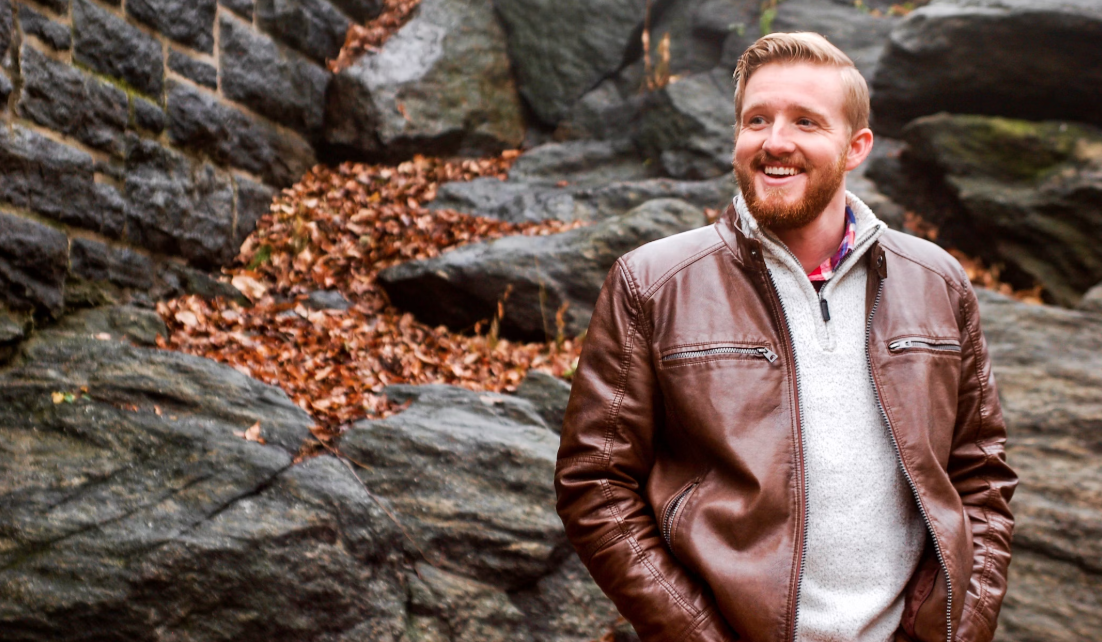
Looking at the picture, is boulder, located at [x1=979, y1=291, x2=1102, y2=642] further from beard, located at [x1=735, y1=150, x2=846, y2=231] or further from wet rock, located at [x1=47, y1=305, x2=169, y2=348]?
wet rock, located at [x1=47, y1=305, x2=169, y2=348]

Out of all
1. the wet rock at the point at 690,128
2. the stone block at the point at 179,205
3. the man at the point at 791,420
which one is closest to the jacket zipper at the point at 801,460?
the man at the point at 791,420

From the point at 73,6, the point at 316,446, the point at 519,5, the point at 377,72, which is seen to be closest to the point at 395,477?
the point at 316,446

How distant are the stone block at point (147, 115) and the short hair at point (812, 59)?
456 cm

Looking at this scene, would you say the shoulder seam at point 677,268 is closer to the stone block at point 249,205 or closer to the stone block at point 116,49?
the stone block at point 116,49

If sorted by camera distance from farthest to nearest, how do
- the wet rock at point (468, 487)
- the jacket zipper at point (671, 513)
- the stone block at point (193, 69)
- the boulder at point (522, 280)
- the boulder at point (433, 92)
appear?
the boulder at point (433, 92)
the boulder at point (522, 280)
the stone block at point (193, 69)
the wet rock at point (468, 487)
the jacket zipper at point (671, 513)

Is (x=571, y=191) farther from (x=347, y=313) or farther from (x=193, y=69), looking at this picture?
→ (x=193, y=69)

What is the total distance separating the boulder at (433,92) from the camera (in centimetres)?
778

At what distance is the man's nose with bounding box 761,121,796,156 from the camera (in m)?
2.08

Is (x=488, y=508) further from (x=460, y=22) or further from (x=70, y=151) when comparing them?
(x=460, y=22)

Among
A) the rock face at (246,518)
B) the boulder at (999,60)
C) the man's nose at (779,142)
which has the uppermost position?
the boulder at (999,60)

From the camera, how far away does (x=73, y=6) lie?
4.83 meters

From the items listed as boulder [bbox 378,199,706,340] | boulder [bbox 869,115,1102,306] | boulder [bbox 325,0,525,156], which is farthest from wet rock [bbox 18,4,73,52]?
boulder [bbox 869,115,1102,306]

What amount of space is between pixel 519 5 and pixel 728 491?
859cm

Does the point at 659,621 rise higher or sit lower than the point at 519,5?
lower
